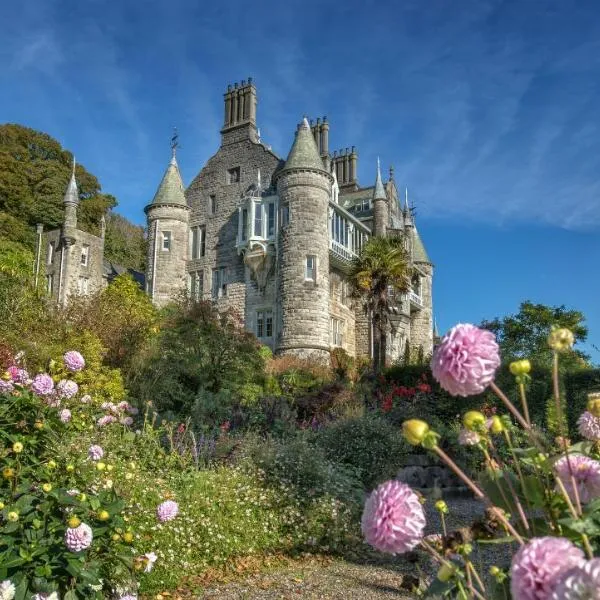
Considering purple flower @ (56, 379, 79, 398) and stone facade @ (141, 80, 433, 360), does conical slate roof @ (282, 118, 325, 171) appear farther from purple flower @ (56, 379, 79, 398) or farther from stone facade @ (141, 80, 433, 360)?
purple flower @ (56, 379, 79, 398)

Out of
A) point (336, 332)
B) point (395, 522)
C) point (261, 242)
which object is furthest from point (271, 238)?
point (395, 522)

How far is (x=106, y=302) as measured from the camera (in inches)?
750

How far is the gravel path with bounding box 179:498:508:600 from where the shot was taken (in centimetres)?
558

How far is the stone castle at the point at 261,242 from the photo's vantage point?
97.3 ft

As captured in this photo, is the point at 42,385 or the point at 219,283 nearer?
the point at 42,385

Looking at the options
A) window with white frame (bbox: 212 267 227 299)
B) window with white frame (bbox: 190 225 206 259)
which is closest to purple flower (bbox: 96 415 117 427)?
window with white frame (bbox: 212 267 227 299)

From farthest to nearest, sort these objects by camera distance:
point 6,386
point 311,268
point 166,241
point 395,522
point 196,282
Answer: point 196,282 → point 166,241 → point 311,268 → point 6,386 → point 395,522

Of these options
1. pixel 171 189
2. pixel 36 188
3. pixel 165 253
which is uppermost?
pixel 36 188

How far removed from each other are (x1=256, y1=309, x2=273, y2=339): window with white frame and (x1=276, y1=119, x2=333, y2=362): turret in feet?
5.22

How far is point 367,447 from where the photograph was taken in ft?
36.4

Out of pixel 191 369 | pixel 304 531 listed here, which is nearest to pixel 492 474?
pixel 304 531

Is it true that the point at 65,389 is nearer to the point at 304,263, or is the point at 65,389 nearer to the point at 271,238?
the point at 304,263

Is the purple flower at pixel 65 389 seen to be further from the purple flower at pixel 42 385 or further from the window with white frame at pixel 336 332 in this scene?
the window with white frame at pixel 336 332

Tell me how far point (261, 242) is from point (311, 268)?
9.99ft
